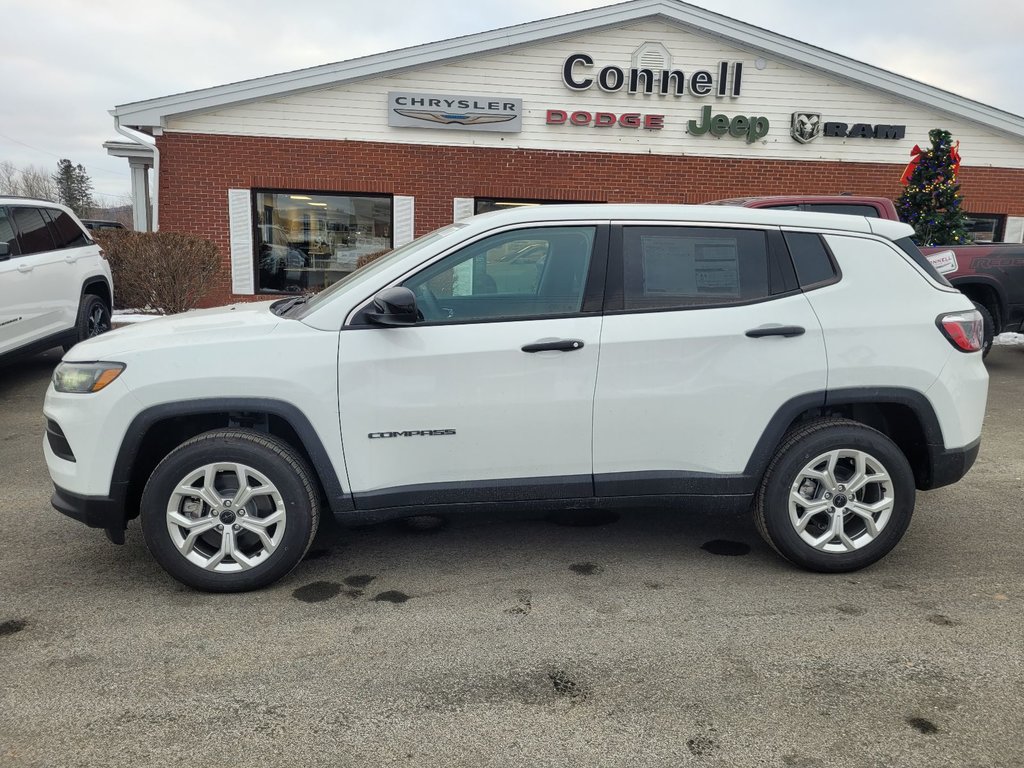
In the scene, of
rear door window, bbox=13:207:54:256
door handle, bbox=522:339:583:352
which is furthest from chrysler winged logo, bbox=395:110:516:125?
door handle, bbox=522:339:583:352

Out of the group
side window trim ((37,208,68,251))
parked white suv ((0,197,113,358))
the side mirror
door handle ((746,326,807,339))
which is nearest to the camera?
the side mirror

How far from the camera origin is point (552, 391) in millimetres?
3533

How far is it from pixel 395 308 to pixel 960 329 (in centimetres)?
275

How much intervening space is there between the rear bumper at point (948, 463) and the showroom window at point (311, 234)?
35.5ft

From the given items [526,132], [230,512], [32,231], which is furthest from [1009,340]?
[32,231]

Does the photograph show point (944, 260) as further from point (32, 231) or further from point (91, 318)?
point (32, 231)

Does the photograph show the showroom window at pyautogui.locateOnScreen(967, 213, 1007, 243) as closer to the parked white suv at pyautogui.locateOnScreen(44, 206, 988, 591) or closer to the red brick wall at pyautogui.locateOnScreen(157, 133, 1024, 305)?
the red brick wall at pyautogui.locateOnScreen(157, 133, 1024, 305)

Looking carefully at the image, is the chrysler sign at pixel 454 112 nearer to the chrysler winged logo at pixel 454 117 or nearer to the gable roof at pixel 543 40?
the chrysler winged logo at pixel 454 117

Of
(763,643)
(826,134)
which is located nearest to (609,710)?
(763,643)

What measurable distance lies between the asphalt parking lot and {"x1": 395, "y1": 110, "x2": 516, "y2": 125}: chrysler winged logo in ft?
33.5

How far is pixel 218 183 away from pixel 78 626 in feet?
36.7

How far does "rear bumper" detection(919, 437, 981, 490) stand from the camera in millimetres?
3812

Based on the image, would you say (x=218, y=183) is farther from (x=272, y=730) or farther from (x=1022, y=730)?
(x=1022, y=730)

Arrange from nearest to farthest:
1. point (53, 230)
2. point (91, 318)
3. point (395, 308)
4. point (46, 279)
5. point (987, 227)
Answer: point (395, 308) < point (46, 279) < point (53, 230) < point (91, 318) < point (987, 227)
